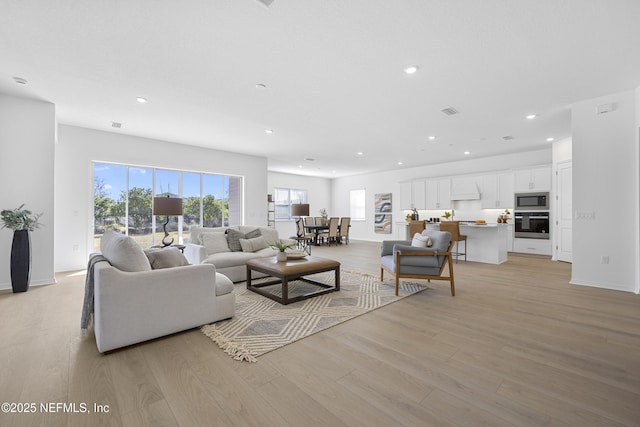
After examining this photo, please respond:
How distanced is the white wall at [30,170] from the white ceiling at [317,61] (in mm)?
316

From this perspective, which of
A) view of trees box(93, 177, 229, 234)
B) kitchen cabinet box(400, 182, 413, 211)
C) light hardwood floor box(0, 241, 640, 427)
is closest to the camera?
light hardwood floor box(0, 241, 640, 427)

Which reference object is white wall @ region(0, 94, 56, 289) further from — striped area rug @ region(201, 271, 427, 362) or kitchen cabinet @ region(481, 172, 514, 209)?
kitchen cabinet @ region(481, 172, 514, 209)

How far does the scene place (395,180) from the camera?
10.6 m

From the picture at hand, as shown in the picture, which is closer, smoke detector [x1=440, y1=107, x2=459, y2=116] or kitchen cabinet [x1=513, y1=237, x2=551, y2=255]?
smoke detector [x1=440, y1=107, x2=459, y2=116]

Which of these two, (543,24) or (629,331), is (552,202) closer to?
(629,331)

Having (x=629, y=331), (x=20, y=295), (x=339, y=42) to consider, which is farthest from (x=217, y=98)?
(x=629, y=331)

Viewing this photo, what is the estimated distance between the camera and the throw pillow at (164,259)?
2.75 meters

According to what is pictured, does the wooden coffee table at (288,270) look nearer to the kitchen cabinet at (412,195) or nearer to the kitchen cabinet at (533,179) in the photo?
the kitchen cabinet at (533,179)

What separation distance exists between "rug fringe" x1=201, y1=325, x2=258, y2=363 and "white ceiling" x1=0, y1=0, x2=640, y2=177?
2.78 metres

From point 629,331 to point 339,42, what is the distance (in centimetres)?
388

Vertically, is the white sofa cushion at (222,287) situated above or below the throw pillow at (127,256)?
below

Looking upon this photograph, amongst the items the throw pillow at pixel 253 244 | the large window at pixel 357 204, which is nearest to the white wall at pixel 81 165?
the throw pillow at pixel 253 244

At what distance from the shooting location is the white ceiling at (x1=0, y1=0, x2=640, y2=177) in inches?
94.0

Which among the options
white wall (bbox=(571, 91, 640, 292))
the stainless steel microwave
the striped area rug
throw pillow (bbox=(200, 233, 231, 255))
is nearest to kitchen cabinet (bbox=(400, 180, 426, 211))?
the stainless steel microwave
